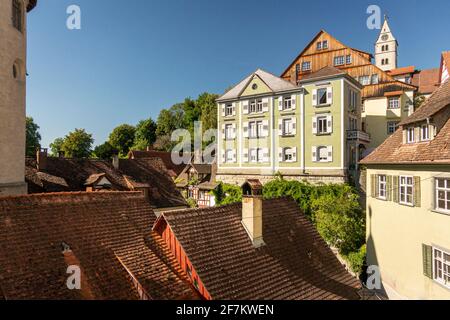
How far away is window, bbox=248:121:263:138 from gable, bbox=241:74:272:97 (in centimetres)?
295

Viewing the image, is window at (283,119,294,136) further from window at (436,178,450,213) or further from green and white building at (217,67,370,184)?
window at (436,178,450,213)

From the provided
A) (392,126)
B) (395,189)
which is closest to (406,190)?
(395,189)

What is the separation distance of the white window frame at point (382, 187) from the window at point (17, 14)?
63.5 feet

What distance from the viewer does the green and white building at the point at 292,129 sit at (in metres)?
25.9

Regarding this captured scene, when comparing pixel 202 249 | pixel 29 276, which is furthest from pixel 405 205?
pixel 29 276

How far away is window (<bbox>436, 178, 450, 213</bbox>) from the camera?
34.6ft

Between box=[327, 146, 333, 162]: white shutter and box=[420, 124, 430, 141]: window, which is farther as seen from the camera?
box=[327, 146, 333, 162]: white shutter

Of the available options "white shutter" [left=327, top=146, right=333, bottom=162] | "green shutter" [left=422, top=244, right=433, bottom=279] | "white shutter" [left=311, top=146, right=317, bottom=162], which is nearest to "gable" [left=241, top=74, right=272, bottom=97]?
"white shutter" [left=311, top=146, right=317, bottom=162]

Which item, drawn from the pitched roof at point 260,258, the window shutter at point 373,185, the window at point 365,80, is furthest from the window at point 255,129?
the pitched roof at point 260,258

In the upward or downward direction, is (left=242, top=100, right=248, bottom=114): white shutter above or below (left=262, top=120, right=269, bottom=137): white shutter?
above

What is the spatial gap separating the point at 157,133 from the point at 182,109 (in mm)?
7494

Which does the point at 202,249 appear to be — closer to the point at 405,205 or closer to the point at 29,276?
the point at 29,276

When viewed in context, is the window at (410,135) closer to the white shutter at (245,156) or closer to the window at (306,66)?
the white shutter at (245,156)

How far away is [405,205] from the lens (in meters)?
13.0
